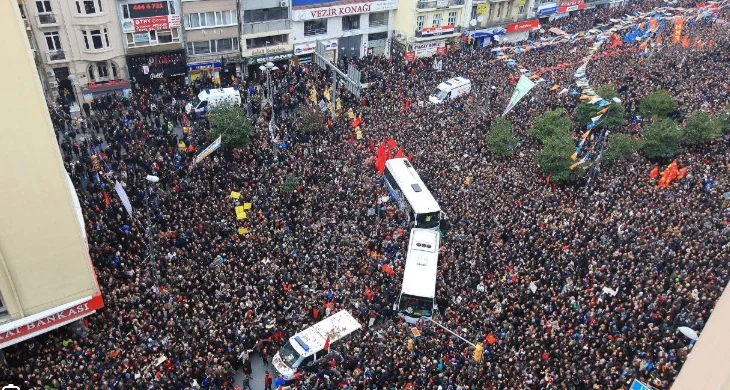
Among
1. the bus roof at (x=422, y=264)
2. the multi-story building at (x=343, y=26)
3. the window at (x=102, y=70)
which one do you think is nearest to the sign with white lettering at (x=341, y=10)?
the multi-story building at (x=343, y=26)

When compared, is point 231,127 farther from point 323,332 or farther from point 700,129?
point 700,129

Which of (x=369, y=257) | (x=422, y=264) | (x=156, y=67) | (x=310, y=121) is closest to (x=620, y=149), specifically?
(x=422, y=264)

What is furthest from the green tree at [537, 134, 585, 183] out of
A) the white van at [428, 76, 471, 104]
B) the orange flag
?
the white van at [428, 76, 471, 104]

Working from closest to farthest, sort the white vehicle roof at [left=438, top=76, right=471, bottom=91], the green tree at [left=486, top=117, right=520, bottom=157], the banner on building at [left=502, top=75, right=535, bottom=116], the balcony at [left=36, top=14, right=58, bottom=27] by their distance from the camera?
the green tree at [left=486, top=117, right=520, bottom=157] < the banner on building at [left=502, top=75, right=535, bottom=116] < the balcony at [left=36, top=14, right=58, bottom=27] < the white vehicle roof at [left=438, top=76, right=471, bottom=91]

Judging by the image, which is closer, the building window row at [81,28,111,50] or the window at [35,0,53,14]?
the window at [35,0,53,14]

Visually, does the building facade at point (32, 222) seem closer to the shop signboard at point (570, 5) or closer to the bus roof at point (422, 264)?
the bus roof at point (422, 264)

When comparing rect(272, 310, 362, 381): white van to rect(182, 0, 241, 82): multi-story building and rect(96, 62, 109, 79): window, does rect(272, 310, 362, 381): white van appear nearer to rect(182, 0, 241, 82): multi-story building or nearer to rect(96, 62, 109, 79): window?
rect(182, 0, 241, 82): multi-story building

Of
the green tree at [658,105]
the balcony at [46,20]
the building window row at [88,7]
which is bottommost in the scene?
the green tree at [658,105]

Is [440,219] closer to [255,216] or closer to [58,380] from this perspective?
[255,216]
